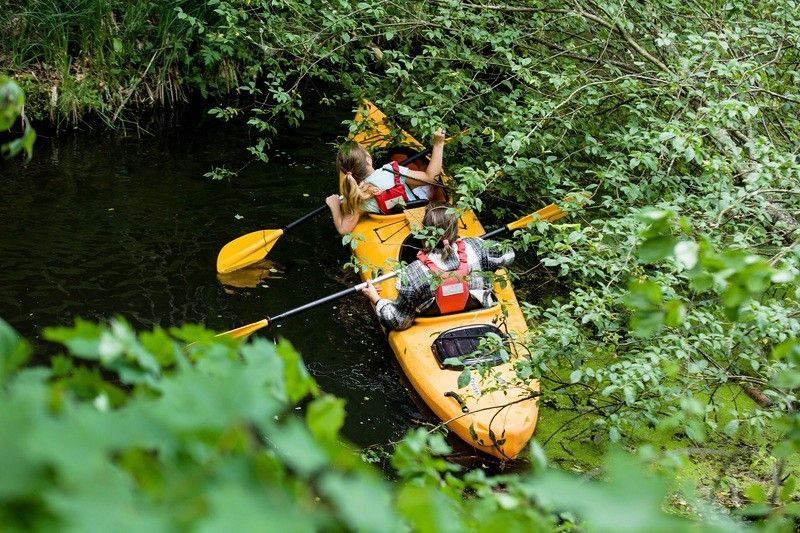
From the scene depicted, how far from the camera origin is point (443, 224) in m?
4.67

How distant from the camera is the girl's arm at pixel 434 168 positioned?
5535 mm

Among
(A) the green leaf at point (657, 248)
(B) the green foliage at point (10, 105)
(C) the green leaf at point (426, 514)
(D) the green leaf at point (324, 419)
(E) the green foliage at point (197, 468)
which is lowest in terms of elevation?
(A) the green leaf at point (657, 248)

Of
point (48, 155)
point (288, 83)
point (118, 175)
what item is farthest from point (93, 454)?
point (288, 83)

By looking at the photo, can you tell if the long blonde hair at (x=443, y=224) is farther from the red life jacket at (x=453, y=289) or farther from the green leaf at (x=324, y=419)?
the green leaf at (x=324, y=419)

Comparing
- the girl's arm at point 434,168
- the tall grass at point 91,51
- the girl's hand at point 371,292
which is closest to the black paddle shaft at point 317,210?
the girl's arm at point 434,168

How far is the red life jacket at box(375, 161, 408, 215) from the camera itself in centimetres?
595

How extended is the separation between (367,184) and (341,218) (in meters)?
0.39

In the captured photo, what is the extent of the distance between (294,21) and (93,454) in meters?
5.59

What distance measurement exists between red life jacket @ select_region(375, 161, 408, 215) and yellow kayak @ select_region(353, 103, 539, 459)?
0.11 metres

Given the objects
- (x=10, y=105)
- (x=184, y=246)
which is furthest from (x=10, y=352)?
(x=184, y=246)

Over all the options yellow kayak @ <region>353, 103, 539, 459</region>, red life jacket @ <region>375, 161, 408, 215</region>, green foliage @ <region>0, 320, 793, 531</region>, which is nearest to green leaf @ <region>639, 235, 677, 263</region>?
→ green foliage @ <region>0, 320, 793, 531</region>

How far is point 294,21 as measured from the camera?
588 cm

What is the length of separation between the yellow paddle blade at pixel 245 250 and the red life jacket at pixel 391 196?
0.88 meters

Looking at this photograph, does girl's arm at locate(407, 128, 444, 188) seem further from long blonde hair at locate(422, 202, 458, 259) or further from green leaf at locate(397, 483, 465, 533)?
green leaf at locate(397, 483, 465, 533)
